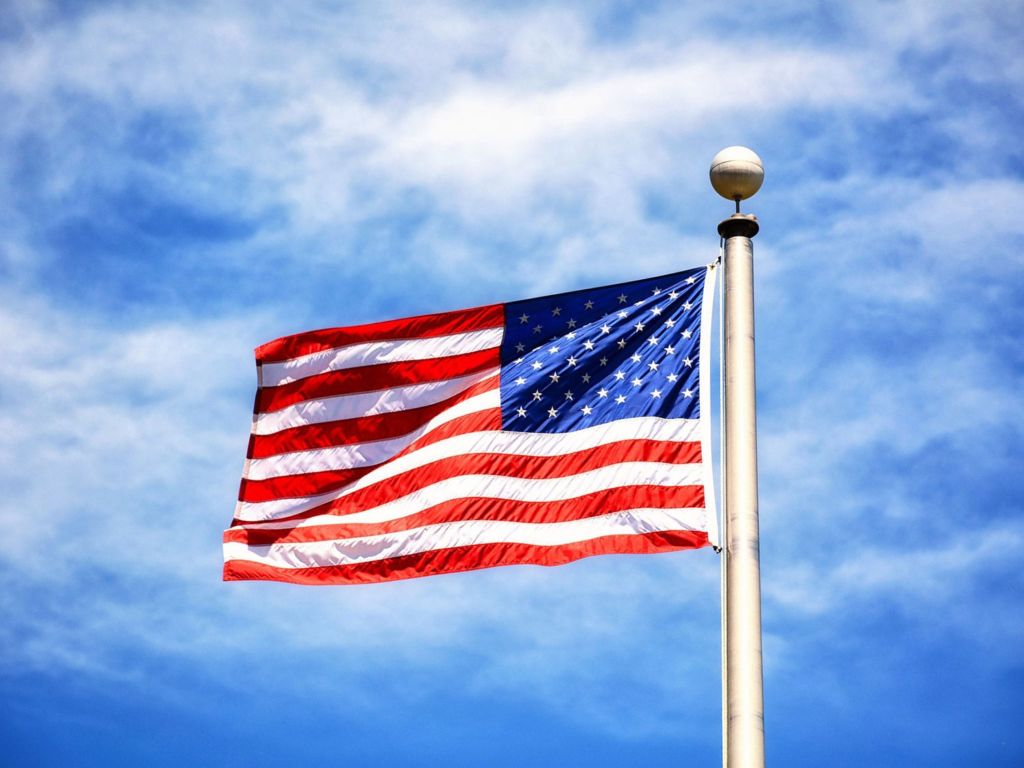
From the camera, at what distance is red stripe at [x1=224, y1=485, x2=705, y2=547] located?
51.9 ft

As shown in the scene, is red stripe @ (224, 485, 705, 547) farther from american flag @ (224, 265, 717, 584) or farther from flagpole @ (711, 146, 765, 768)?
flagpole @ (711, 146, 765, 768)

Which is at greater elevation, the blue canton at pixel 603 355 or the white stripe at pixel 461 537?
the blue canton at pixel 603 355

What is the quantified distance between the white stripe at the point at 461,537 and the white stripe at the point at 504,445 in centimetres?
60

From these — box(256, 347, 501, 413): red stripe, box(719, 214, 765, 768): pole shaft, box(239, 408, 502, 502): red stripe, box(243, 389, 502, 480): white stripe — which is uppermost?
box(256, 347, 501, 413): red stripe

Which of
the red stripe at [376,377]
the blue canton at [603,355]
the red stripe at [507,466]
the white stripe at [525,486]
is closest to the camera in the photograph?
the white stripe at [525,486]

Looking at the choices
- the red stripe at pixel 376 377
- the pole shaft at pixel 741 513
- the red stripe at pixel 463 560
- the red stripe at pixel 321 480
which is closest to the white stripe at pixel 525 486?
the red stripe at pixel 321 480

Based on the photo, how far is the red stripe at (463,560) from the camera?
15672 mm

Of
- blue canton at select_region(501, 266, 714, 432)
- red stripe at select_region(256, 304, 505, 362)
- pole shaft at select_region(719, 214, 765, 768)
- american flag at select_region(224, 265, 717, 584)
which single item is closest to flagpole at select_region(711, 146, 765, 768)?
pole shaft at select_region(719, 214, 765, 768)

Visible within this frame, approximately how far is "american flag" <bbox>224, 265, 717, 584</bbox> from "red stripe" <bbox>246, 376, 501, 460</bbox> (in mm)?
20

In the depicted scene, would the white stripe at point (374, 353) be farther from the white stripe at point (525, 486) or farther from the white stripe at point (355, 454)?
the white stripe at point (525, 486)

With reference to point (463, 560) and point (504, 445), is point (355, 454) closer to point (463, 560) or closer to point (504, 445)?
point (504, 445)

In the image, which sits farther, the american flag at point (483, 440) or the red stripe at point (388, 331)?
the red stripe at point (388, 331)

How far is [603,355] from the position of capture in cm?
1730

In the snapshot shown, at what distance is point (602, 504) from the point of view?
16.3 m
